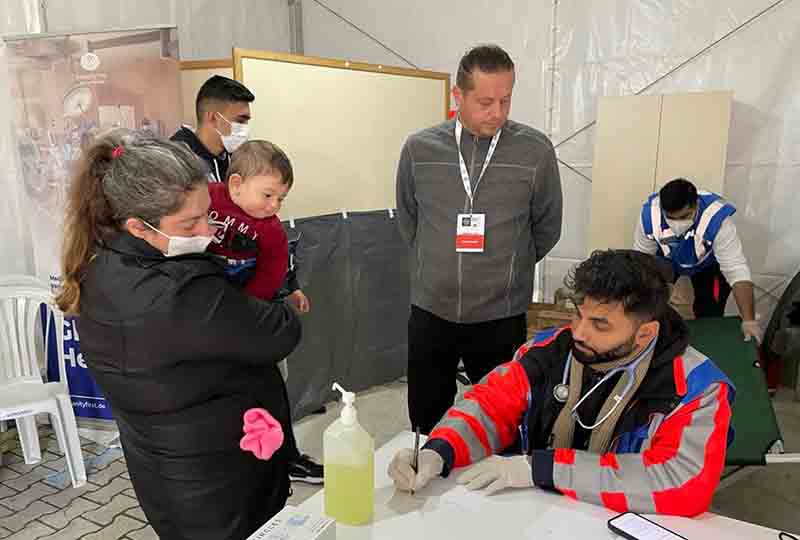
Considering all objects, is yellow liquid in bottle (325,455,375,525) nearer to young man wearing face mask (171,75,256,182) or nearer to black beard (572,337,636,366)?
black beard (572,337,636,366)

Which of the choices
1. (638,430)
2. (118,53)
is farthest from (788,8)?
(118,53)

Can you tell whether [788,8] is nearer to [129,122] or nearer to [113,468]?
[129,122]

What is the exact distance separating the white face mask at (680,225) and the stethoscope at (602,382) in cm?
173

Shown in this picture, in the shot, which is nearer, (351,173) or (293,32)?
(351,173)

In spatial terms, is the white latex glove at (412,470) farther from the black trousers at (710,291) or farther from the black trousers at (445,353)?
the black trousers at (710,291)

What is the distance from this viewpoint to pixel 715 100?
3.32m

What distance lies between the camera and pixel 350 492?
106cm

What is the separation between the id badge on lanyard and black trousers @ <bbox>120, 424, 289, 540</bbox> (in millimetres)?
943

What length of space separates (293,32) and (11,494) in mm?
3738

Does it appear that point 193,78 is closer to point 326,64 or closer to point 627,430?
point 326,64

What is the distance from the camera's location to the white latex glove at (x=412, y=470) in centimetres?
116

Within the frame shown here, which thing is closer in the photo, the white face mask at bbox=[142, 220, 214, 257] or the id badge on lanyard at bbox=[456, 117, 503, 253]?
the white face mask at bbox=[142, 220, 214, 257]

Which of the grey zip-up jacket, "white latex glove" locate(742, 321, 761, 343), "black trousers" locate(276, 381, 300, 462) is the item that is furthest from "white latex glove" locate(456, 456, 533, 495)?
"white latex glove" locate(742, 321, 761, 343)

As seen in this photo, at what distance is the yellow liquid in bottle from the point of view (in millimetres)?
1054
